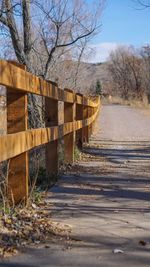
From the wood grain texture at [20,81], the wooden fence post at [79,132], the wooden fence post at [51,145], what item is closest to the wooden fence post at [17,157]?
the wood grain texture at [20,81]

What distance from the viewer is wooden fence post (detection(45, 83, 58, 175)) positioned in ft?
24.5

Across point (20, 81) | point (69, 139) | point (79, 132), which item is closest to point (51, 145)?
point (69, 139)

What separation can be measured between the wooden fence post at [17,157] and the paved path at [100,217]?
400 mm

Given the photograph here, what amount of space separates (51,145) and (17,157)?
2.27m

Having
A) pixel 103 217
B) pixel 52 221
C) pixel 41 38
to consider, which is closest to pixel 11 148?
pixel 52 221

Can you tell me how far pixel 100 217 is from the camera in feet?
17.2

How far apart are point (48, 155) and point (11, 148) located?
2796mm

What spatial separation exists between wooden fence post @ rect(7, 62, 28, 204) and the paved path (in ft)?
1.31

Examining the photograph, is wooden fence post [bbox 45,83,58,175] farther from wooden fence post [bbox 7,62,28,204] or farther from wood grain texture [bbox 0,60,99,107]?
wooden fence post [bbox 7,62,28,204]

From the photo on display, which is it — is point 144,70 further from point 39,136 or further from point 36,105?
point 39,136

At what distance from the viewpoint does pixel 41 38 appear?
2061 cm

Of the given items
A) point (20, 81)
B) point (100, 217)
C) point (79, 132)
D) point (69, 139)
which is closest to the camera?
point (20, 81)

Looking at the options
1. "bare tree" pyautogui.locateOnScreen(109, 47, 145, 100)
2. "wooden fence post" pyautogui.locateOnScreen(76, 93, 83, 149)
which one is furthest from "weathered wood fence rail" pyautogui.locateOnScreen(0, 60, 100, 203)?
"bare tree" pyautogui.locateOnScreen(109, 47, 145, 100)

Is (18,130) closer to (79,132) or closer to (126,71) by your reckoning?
(79,132)
